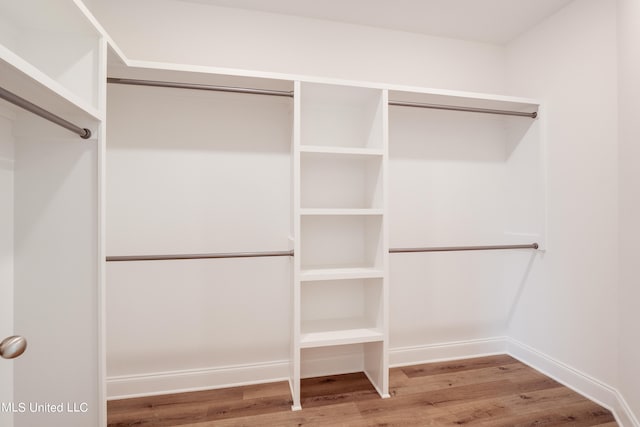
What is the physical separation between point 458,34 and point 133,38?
7.60 ft

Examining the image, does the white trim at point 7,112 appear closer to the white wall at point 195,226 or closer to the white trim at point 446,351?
the white wall at point 195,226

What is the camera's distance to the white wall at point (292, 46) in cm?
188

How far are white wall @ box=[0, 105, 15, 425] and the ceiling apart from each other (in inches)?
54.3

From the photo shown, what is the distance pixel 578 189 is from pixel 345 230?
1515 millimetres

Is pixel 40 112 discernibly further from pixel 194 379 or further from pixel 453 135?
pixel 453 135

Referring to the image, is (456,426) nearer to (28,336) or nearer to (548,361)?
(548,361)

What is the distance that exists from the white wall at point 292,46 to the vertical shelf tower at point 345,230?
354 millimetres

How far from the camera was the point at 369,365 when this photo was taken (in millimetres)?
2072

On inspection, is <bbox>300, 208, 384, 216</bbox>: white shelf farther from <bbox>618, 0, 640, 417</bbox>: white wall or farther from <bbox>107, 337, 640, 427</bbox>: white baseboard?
<bbox>618, 0, 640, 417</bbox>: white wall

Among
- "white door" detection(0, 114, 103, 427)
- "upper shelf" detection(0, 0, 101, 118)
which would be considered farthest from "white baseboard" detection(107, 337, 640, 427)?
"upper shelf" detection(0, 0, 101, 118)

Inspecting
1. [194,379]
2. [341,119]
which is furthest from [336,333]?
[341,119]

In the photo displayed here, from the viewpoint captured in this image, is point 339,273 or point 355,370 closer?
point 339,273

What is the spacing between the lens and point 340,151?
178 centimetres

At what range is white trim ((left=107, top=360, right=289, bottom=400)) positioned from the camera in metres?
1.84
